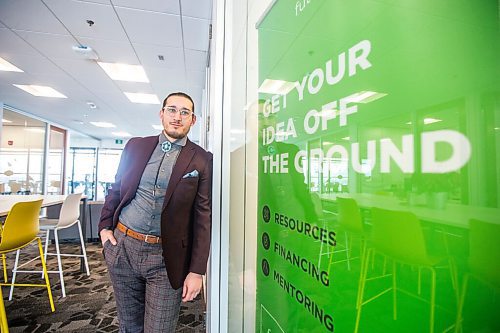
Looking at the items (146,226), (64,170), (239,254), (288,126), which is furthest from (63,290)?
(64,170)

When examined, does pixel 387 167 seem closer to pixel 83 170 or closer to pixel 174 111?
pixel 174 111

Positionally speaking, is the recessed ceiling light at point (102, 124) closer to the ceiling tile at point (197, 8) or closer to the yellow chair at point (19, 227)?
the ceiling tile at point (197, 8)

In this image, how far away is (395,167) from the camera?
37cm

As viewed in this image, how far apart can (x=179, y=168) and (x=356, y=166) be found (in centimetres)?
106

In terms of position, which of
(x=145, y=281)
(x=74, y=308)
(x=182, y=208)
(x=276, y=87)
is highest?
(x=276, y=87)

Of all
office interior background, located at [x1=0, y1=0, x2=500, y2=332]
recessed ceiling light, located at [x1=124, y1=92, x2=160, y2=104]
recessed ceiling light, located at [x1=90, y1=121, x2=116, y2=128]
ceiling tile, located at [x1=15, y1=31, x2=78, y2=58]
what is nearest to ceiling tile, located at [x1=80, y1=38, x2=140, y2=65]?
ceiling tile, located at [x1=15, y1=31, x2=78, y2=58]

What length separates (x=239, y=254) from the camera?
1.22m

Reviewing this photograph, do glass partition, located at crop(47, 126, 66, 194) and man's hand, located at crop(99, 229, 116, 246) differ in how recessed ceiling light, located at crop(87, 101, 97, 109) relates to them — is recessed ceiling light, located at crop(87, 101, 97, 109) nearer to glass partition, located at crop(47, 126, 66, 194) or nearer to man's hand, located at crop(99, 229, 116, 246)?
glass partition, located at crop(47, 126, 66, 194)

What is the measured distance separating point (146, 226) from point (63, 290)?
213 centimetres

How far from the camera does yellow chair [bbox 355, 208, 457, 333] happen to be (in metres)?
0.31

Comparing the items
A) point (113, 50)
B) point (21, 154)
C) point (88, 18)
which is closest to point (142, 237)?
point (88, 18)

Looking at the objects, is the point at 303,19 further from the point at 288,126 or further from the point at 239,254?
the point at 239,254

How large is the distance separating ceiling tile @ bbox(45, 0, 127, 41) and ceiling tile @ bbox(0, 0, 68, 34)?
0.37 ft

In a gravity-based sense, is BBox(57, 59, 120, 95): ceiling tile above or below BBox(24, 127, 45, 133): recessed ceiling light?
above
